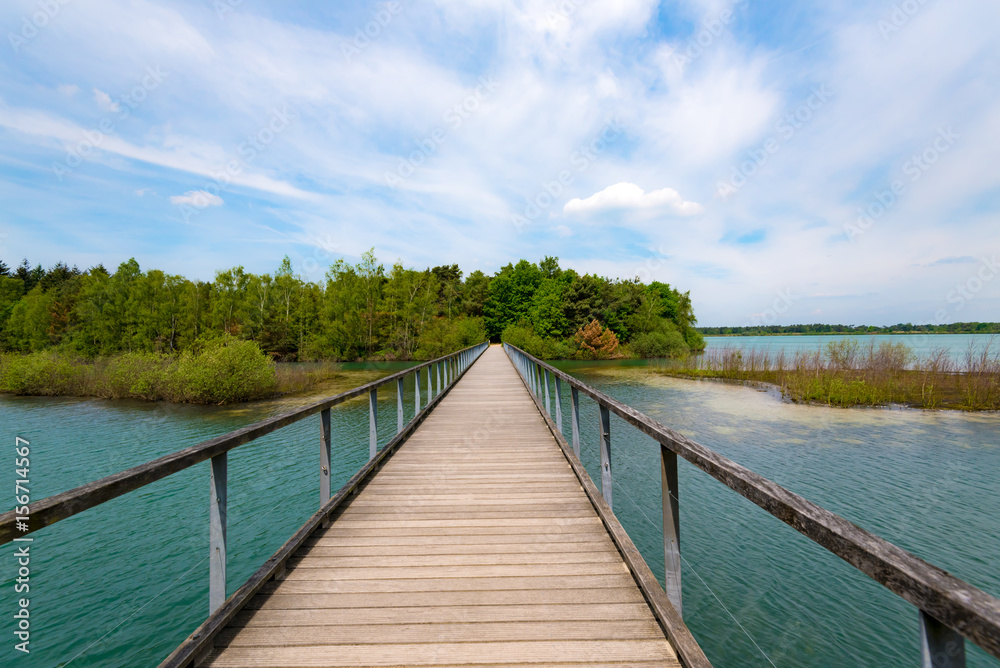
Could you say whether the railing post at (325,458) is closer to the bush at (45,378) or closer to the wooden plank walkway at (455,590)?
the wooden plank walkway at (455,590)

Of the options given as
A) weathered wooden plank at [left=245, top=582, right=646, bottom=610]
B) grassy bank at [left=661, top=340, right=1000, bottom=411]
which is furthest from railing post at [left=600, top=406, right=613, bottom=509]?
grassy bank at [left=661, top=340, right=1000, bottom=411]

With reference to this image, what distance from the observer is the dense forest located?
34906 millimetres

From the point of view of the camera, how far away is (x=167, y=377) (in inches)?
626

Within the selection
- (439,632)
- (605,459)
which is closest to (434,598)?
(439,632)

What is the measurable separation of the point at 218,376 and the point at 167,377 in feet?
Answer: 7.28

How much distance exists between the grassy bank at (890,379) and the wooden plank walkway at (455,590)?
1545 cm

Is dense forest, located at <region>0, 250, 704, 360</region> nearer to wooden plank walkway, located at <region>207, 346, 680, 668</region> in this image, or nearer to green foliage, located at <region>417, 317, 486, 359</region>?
green foliage, located at <region>417, 317, 486, 359</region>

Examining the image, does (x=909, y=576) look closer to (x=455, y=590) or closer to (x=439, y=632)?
(x=439, y=632)

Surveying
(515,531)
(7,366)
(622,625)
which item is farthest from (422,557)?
(7,366)

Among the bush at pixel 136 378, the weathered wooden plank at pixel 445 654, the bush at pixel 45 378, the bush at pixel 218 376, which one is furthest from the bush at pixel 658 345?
the weathered wooden plank at pixel 445 654

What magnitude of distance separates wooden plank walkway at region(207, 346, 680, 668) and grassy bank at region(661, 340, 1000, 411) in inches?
608

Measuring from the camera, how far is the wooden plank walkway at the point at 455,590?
1.81m

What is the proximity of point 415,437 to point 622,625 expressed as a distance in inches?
167

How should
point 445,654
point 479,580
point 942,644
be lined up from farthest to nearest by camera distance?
point 479,580
point 445,654
point 942,644
